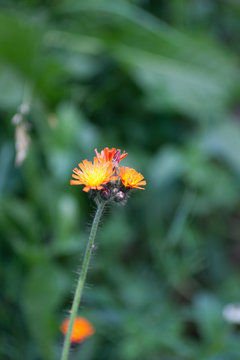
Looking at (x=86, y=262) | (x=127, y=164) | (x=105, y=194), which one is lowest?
(x=86, y=262)

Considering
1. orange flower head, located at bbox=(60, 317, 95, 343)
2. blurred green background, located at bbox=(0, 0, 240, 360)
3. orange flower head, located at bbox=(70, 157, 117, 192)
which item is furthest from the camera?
blurred green background, located at bbox=(0, 0, 240, 360)

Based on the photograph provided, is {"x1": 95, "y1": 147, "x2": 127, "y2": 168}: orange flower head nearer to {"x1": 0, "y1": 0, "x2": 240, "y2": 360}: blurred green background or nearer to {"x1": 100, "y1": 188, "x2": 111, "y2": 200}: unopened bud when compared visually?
{"x1": 100, "y1": 188, "x2": 111, "y2": 200}: unopened bud

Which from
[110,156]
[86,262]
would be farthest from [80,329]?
[110,156]

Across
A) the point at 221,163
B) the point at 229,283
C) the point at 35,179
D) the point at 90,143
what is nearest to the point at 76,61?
the point at 90,143

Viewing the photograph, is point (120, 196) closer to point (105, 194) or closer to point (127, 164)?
point (105, 194)

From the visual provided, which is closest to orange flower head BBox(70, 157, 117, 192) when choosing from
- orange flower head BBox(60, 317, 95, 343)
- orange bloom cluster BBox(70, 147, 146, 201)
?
orange bloom cluster BBox(70, 147, 146, 201)

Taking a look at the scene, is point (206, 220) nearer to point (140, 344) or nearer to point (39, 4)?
point (140, 344)

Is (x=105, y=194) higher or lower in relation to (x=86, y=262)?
higher
